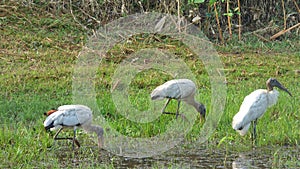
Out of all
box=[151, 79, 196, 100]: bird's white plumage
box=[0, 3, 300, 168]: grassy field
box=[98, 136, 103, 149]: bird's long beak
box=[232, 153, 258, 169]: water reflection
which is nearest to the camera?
box=[232, 153, 258, 169]: water reflection

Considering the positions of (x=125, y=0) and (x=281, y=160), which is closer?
(x=281, y=160)

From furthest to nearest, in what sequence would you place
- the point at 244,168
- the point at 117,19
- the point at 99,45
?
the point at 117,19 → the point at 99,45 → the point at 244,168

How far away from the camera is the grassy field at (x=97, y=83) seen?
20.1ft

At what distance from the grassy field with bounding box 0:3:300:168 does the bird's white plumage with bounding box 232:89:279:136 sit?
17cm

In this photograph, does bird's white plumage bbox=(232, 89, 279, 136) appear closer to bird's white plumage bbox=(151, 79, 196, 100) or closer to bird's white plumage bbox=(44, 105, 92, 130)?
bird's white plumage bbox=(151, 79, 196, 100)

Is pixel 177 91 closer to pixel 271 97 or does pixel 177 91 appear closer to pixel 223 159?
pixel 271 97

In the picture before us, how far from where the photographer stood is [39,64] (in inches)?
374

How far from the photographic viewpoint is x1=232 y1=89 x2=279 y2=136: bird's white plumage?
20.8 feet

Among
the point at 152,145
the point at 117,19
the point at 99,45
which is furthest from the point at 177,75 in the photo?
the point at 152,145

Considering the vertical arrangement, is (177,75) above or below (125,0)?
below

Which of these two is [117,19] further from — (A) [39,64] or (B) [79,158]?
(B) [79,158]

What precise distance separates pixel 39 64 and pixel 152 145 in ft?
11.8

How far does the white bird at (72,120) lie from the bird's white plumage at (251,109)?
126cm

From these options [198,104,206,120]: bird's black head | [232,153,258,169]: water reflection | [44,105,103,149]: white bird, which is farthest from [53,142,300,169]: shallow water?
[198,104,206,120]: bird's black head
